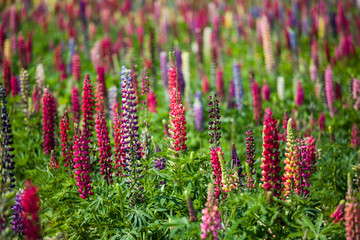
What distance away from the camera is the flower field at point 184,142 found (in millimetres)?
3678

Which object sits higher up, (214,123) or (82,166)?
(214,123)

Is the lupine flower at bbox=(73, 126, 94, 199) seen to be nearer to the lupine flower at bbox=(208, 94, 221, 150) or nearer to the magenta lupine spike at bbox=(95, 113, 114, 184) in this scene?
the magenta lupine spike at bbox=(95, 113, 114, 184)

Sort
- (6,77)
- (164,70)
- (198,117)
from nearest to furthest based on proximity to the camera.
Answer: (198,117), (6,77), (164,70)

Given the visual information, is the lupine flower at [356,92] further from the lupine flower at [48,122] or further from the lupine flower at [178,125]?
the lupine flower at [48,122]

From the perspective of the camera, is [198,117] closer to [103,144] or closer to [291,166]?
[103,144]

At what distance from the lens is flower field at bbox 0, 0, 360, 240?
145 inches

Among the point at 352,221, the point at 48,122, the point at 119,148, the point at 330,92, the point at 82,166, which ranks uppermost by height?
the point at 48,122

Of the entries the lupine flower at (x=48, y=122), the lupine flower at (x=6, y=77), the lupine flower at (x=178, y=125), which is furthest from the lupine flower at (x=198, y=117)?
the lupine flower at (x=6, y=77)

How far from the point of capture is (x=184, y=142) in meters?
4.49

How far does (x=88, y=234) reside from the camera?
4305 millimetres

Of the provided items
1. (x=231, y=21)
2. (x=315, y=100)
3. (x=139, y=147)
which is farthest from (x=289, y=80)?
(x=139, y=147)

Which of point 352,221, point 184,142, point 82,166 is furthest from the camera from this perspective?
point 184,142

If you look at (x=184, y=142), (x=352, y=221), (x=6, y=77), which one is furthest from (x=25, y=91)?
(x=352, y=221)

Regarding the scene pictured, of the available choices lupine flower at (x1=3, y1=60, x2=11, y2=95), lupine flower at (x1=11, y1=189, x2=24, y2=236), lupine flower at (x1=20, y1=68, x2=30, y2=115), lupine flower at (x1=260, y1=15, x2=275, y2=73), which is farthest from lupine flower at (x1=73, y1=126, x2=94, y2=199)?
lupine flower at (x1=260, y1=15, x2=275, y2=73)
